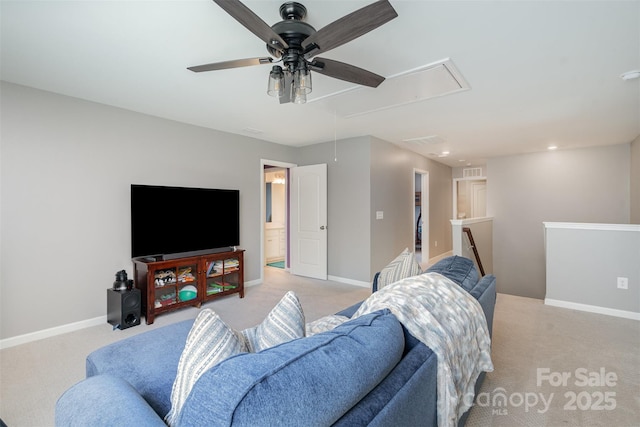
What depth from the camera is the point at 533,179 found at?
6.07 meters

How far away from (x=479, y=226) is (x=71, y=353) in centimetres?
597

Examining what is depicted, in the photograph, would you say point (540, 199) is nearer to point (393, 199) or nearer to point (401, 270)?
point (393, 199)

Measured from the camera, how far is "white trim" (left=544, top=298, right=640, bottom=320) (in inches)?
130

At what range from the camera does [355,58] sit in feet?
7.47

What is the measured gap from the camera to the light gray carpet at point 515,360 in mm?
1819

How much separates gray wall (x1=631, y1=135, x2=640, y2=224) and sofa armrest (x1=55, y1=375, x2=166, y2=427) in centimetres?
653

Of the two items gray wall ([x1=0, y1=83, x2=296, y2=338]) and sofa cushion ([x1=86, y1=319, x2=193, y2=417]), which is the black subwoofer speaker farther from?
sofa cushion ([x1=86, y1=319, x2=193, y2=417])

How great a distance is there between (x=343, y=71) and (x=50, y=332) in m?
3.61

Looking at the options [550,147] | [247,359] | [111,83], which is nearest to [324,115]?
[111,83]

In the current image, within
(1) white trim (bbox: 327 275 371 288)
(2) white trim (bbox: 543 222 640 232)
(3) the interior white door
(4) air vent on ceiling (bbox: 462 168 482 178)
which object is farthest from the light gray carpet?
(4) air vent on ceiling (bbox: 462 168 482 178)

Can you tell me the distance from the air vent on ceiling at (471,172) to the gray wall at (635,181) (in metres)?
3.08

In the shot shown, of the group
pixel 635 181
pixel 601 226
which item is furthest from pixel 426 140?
pixel 635 181

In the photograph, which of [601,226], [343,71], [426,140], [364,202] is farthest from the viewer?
[426,140]

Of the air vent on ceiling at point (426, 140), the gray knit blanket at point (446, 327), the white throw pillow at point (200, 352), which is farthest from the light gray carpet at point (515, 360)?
the air vent on ceiling at point (426, 140)
